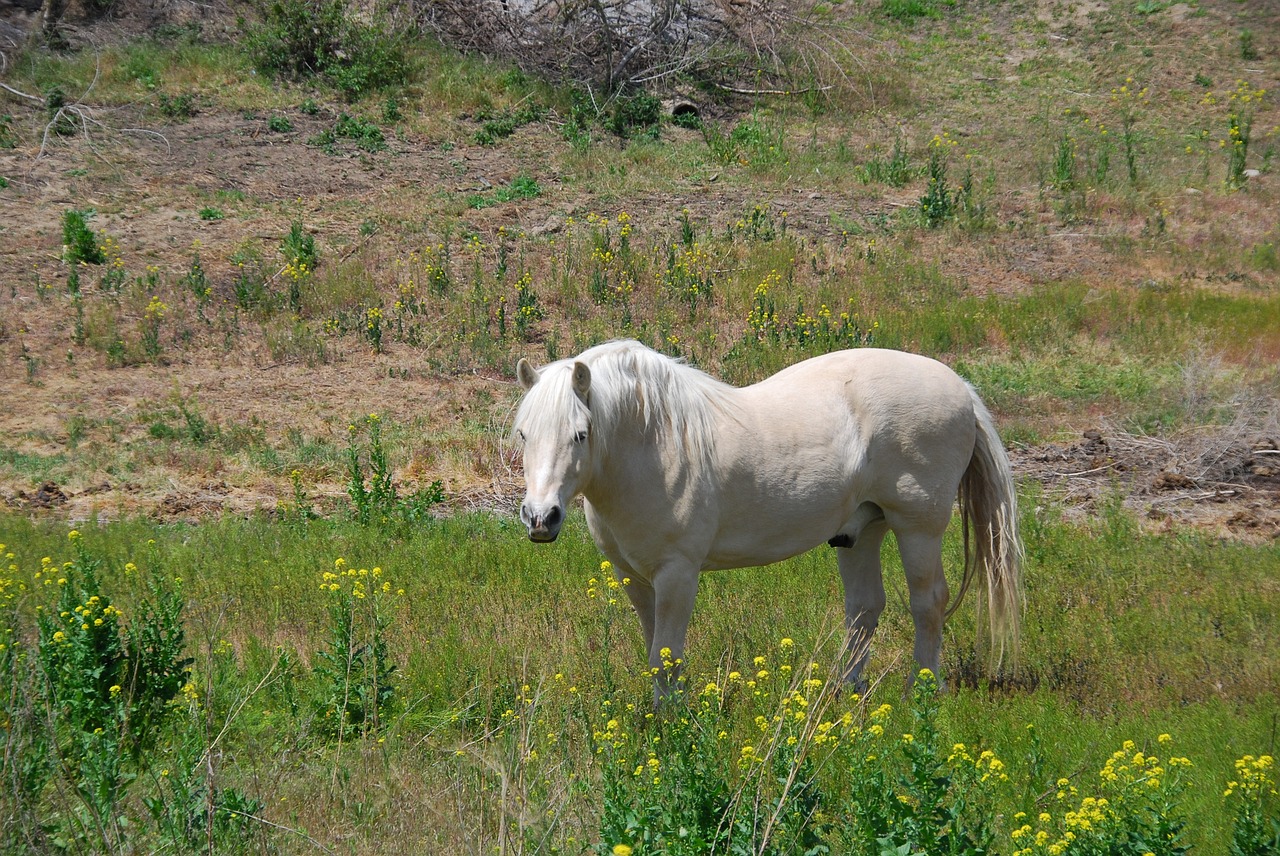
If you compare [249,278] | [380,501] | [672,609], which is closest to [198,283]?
[249,278]

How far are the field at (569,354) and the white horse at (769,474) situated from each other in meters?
0.46

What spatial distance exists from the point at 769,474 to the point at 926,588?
1.19 metres

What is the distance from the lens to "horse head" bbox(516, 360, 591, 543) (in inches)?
191

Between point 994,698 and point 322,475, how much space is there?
665 cm

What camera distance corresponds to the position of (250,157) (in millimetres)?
17594

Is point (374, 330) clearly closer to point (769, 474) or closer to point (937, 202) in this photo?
point (769, 474)

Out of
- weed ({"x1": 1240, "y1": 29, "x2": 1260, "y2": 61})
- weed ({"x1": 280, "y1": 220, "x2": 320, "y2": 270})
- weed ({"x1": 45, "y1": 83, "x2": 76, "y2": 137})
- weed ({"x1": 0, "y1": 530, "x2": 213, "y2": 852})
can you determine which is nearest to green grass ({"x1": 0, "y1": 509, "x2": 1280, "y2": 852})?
weed ({"x1": 0, "y1": 530, "x2": 213, "y2": 852})

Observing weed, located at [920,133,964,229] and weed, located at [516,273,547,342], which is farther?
weed, located at [920,133,964,229]

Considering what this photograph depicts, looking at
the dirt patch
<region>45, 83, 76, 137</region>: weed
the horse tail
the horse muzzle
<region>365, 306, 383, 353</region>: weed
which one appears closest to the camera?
the horse muzzle

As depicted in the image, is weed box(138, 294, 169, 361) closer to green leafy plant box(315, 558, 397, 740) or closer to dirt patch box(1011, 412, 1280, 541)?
green leafy plant box(315, 558, 397, 740)

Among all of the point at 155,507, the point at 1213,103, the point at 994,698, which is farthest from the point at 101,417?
the point at 1213,103

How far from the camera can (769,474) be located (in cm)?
573

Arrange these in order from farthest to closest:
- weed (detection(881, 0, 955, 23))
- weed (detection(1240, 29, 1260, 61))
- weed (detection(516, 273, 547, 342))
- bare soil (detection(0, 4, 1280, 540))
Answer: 1. weed (detection(881, 0, 955, 23))
2. weed (detection(1240, 29, 1260, 61))
3. weed (detection(516, 273, 547, 342))
4. bare soil (detection(0, 4, 1280, 540))

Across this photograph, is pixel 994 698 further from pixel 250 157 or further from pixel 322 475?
pixel 250 157
